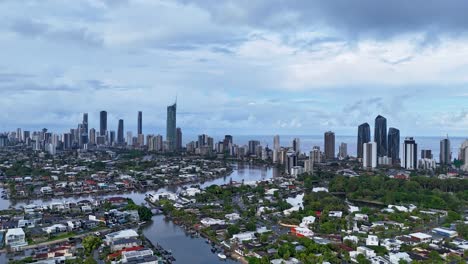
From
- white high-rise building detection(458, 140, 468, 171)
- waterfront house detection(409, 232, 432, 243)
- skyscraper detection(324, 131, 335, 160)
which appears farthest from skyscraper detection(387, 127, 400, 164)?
waterfront house detection(409, 232, 432, 243)

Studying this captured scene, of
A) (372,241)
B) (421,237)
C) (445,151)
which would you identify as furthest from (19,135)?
(421,237)

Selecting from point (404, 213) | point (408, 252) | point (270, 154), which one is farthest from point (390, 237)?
point (270, 154)

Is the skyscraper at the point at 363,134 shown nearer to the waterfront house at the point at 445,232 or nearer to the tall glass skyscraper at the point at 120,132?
the waterfront house at the point at 445,232

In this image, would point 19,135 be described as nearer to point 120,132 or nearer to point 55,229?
point 120,132

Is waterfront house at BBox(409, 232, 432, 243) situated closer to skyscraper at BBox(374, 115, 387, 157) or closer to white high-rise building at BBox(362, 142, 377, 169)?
white high-rise building at BBox(362, 142, 377, 169)

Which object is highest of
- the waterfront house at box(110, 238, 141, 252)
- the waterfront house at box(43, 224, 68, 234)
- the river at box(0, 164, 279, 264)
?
the waterfront house at box(110, 238, 141, 252)

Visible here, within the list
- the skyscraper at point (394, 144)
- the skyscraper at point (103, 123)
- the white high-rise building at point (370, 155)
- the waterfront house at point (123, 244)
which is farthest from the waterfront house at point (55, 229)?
the skyscraper at point (103, 123)
